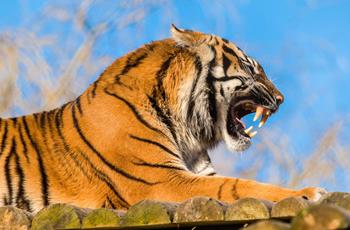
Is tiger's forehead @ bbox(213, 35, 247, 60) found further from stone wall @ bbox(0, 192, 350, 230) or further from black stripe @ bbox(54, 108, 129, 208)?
stone wall @ bbox(0, 192, 350, 230)

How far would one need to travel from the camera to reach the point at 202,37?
528 cm

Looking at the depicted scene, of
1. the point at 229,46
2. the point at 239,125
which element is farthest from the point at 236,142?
the point at 229,46

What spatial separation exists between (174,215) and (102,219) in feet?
0.98

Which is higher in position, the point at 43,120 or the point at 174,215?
the point at 43,120

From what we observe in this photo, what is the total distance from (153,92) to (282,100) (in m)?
0.86

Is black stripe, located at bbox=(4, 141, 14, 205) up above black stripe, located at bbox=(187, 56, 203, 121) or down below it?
below

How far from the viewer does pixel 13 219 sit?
10.8ft

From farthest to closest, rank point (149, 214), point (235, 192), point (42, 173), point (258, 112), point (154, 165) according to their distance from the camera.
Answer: point (258, 112) < point (42, 173) < point (154, 165) < point (235, 192) < point (149, 214)

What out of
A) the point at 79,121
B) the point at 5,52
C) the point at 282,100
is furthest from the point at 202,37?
the point at 5,52

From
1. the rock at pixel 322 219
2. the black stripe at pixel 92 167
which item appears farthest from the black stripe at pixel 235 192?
the rock at pixel 322 219

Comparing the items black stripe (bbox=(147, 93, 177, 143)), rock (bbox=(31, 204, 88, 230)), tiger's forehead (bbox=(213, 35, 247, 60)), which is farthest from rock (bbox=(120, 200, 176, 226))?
tiger's forehead (bbox=(213, 35, 247, 60))

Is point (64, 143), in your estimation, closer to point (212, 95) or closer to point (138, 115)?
point (138, 115)

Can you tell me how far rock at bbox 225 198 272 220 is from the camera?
10.0 ft

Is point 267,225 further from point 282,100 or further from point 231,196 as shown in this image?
point 282,100
